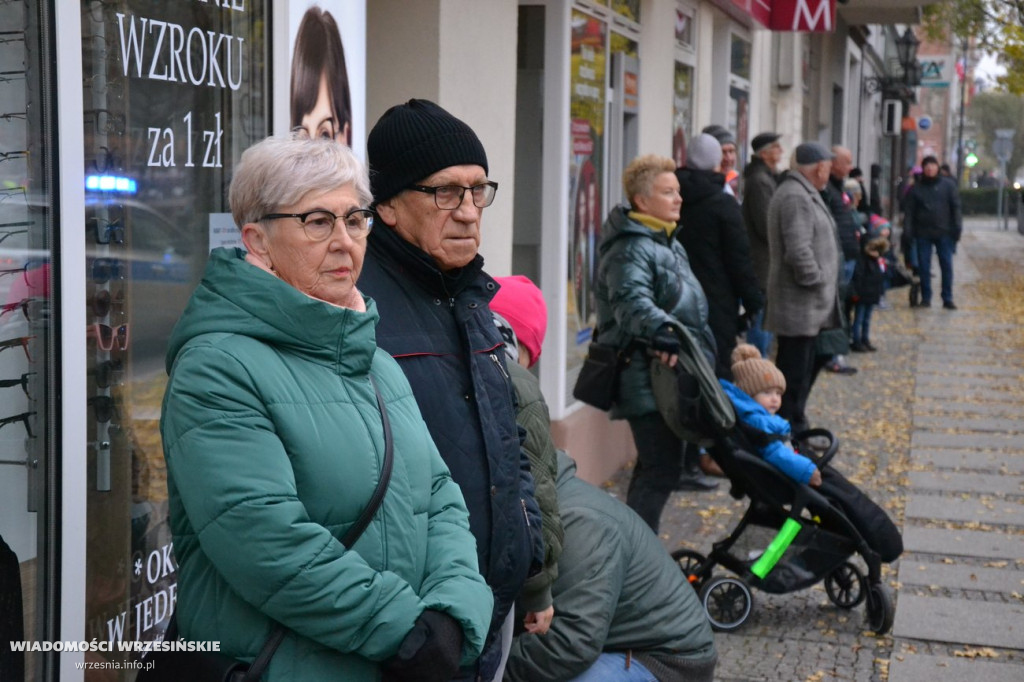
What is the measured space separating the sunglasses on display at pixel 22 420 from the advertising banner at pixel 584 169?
4966mm

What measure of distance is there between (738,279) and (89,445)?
540cm

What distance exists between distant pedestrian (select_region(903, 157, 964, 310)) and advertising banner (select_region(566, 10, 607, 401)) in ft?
32.2

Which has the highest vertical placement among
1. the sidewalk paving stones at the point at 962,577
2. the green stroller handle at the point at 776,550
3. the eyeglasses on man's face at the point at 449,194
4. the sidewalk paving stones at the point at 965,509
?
the eyeglasses on man's face at the point at 449,194

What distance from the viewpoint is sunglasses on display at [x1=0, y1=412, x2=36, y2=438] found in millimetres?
2834

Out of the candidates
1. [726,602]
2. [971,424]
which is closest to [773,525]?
[726,602]

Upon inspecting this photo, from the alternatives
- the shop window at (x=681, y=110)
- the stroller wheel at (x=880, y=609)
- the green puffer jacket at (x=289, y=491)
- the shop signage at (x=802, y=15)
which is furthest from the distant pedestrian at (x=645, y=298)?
the shop signage at (x=802, y=15)

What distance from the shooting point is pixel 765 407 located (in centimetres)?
561

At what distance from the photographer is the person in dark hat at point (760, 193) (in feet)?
31.3

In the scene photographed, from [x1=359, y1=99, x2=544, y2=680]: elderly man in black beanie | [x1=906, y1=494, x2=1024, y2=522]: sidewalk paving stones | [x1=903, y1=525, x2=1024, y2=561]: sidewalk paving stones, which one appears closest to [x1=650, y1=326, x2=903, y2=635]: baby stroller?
[x1=903, y1=525, x2=1024, y2=561]: sidewalk paving stones

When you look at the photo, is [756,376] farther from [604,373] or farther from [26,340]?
[26,340]

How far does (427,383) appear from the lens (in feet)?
8.97

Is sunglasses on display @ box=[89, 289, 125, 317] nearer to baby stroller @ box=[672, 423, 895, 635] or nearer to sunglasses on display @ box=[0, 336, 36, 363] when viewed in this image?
sunglasses on display @ box=[0, 336, 36, 363]

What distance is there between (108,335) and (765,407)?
3157mm

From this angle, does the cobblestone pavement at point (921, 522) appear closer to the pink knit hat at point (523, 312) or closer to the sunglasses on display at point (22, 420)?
the pink knit hat at point (523, 312)
